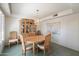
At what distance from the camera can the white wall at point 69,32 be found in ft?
9.97

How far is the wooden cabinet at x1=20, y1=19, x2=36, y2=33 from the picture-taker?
2385 mm

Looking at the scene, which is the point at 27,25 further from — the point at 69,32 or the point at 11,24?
the point at 69,32

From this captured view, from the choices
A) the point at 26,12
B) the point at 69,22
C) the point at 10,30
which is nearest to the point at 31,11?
the point at 26,12

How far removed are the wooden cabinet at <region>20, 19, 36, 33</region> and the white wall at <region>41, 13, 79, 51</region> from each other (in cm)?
88

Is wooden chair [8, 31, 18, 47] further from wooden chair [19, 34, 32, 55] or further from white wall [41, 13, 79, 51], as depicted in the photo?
white wall [41, 13, 79, 51]

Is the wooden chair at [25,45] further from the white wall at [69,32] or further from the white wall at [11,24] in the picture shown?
the white wall at [69,32]

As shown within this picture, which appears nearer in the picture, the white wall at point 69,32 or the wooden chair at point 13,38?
the wooden chair at point 13,38

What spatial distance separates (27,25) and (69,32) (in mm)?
2127

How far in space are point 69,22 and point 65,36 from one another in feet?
2.49

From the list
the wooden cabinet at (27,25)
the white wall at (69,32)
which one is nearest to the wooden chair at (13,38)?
the wooden cabinet at (27,25)

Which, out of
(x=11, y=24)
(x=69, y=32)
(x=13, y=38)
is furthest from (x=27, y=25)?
(x=69, y=32)

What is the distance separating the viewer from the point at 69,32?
10.9ft

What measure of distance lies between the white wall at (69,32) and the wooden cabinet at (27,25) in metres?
0.88

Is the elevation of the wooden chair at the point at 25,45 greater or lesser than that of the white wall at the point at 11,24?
lesser
